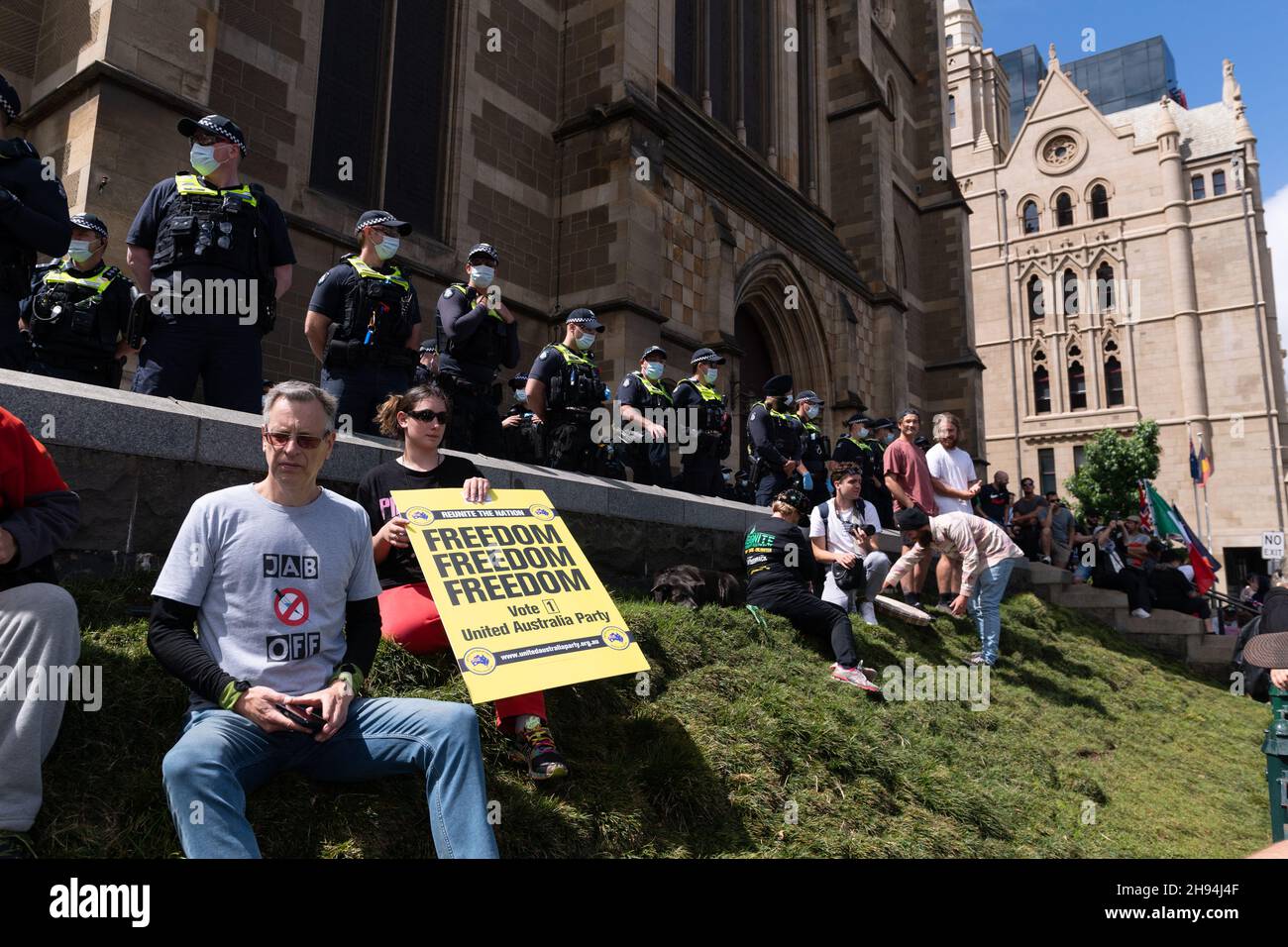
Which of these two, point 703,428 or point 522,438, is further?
point 703,428

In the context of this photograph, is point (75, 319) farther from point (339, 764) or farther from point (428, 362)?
point (339, 764)

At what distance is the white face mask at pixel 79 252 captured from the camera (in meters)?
5.71

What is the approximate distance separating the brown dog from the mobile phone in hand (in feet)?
11.8

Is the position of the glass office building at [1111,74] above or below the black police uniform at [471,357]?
above

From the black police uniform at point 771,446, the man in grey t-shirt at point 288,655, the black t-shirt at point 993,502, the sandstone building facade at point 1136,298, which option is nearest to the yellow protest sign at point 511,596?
the man in grey t-shirt at point 288,655

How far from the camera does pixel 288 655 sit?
2.84 metres

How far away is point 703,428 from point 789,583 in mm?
2935

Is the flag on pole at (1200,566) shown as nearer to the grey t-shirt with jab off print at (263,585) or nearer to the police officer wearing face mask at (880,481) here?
the police officer wearing face mask at (880,481)

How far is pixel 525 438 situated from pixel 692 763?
15.8ft

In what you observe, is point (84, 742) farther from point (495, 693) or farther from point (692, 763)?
point (692, 763)

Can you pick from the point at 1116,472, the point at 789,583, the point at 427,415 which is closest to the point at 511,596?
the point at 427,415

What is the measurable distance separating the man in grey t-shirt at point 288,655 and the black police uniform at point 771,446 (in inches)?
260

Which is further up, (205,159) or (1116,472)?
(1116,472)
